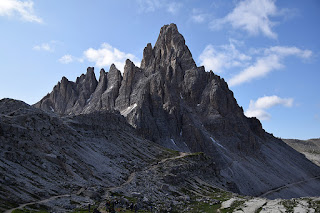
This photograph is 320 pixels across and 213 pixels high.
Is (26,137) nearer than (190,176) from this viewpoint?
Yes

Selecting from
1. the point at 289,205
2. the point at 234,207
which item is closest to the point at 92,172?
the point at 234,207

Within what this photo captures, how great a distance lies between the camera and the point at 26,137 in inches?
2886

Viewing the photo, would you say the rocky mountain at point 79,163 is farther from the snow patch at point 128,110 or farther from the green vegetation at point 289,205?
the snow patch at point 128,110

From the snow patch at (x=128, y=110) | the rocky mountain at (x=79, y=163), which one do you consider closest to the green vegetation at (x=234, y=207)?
the rocky mountain at (x=79, y=163)

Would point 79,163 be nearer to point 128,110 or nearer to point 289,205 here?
point 289,205

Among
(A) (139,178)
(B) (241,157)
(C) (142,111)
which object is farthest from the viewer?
(B) (241,157)

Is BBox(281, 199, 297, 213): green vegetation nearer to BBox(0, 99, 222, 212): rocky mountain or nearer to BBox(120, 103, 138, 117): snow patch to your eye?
BBox(0, 99, 222, 212): rocky mountain

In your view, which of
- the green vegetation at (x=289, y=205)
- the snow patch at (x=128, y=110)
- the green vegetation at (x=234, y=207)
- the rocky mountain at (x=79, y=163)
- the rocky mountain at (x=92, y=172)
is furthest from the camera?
the snow patch at (x=128, y=110)

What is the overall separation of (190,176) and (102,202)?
55813mm

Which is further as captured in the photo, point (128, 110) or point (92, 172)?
point (128, 110)

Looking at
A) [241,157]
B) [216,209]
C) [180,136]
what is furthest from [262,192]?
[216,209]

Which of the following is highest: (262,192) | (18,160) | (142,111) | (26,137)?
(142,111)

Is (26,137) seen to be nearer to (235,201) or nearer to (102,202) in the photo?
(102,202)

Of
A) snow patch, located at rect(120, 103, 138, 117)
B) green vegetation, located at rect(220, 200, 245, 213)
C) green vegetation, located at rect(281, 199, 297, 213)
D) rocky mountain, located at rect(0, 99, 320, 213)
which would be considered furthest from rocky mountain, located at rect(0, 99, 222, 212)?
snow patch, located at rect(120, 103, 138, 117)
